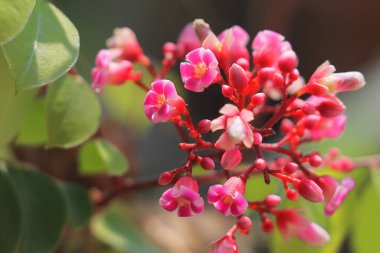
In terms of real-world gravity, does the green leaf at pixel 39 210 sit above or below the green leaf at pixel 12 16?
below

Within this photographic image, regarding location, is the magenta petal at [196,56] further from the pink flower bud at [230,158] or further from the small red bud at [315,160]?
the small red bud at [315,160]

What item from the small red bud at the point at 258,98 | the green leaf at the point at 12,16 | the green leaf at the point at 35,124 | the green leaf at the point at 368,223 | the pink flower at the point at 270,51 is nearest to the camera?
the green leaf at the point at 12,16

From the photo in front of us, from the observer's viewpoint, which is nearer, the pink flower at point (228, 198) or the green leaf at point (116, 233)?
the pink flower at point (228, 198)

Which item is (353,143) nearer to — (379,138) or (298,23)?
(379,138)

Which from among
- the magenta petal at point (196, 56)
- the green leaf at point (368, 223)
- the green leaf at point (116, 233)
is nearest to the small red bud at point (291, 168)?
the magenta petal at point (196, 56)

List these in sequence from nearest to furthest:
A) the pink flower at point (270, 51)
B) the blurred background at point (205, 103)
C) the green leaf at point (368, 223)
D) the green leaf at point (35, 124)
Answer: the pink flower at point (270, 51)
the green leaf at point (35, 124)
the green leaf at point (368, 223)
the blurred background at point (205, 103)

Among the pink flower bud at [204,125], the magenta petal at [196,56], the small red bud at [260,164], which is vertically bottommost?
the small red bud at [260,164]

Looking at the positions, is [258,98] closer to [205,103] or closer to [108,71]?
[108,71]

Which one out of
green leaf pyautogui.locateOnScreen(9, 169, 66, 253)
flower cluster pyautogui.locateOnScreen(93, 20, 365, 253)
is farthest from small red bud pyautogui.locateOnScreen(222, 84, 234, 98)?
green leaf pyautogui.locateOnScreen(9, 169, 66, 253)
